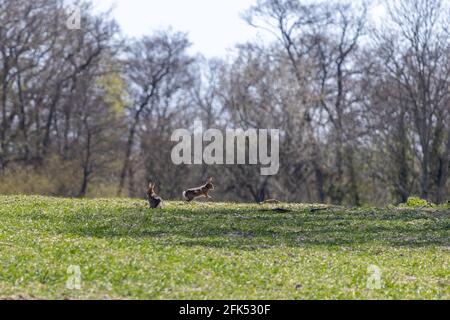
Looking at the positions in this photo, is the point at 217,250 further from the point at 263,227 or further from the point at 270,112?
the point at 270,112

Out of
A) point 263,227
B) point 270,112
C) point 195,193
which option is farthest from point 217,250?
point 270,112

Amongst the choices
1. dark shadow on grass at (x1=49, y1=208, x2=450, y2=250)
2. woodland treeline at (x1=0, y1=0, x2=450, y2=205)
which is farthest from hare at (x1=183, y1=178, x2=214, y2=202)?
woodland treeline at (x1=0, y1=0, x2=450, y2=205)

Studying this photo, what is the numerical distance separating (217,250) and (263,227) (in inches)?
169

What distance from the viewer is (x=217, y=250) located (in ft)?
59.1

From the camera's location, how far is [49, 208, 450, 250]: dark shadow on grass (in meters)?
19.9

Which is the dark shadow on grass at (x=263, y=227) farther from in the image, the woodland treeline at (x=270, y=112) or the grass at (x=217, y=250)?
the woodland treeline at (x=270, y=112)

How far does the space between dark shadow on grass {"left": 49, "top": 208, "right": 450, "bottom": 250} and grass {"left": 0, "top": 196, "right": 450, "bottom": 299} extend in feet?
0.09

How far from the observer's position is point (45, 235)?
18984 millimetres

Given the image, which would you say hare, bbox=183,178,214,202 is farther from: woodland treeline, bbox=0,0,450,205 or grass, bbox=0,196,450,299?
woodland treeline, bbox=0,0,450,205

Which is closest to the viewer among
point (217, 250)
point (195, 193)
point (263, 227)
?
point (217, 250)

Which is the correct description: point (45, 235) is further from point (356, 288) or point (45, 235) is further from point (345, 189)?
point (345, 189)

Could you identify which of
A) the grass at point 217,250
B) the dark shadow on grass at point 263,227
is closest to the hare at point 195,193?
the grass at point 217,250

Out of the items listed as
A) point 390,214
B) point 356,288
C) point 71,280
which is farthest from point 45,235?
point 390,214

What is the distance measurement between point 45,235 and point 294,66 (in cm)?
4149
